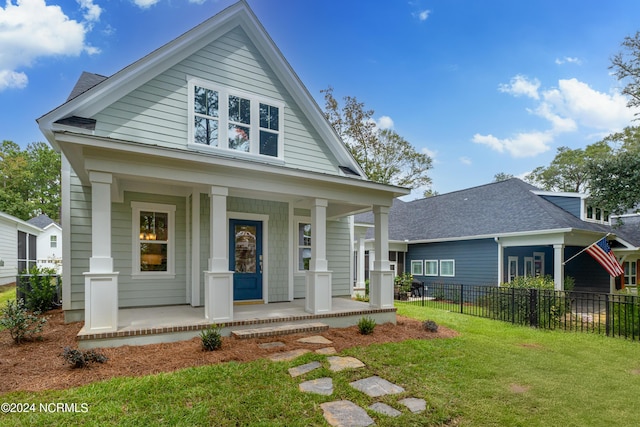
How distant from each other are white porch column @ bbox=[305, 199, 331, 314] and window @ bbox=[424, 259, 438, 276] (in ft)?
34.8

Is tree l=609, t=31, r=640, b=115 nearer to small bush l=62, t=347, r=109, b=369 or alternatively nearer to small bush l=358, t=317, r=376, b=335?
small bush l=358, t=317, r=376, b=335

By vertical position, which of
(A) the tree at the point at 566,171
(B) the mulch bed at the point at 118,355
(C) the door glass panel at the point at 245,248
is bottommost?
(B) the mulch bed at the point at 118,355

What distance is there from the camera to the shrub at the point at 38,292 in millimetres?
8172

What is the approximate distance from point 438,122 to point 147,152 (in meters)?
18.8

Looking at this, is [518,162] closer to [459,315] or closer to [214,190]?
[459,315]

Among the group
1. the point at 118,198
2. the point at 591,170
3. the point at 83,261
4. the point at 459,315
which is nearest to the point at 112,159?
the point at 118,198

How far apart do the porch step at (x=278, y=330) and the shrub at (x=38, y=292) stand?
5731mm

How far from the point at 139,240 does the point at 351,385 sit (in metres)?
6.02

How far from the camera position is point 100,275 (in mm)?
5168

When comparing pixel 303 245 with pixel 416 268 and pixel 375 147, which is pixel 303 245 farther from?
pixel 375 147

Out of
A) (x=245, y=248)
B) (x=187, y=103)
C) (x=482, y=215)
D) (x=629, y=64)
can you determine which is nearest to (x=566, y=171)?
(x=629, y=64)

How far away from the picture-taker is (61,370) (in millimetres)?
4305

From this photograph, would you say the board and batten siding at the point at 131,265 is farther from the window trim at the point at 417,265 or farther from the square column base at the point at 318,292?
the window trim at the point at 417,265

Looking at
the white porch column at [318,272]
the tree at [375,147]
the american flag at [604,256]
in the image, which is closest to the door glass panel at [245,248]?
the white porch column at [318,272]
